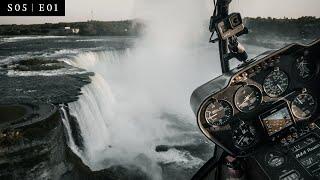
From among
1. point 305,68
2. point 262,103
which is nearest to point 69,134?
point 262,103

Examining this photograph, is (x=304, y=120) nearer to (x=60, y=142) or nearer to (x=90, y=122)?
(x=60, y=142)

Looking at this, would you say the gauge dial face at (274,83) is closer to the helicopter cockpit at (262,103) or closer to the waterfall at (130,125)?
the helicopter cockpit at (262,103)

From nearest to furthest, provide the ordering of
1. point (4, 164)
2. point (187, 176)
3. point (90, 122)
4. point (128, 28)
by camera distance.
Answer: point (4, 164) < point (187, 176) < point (90, 122) < point (128, 28)

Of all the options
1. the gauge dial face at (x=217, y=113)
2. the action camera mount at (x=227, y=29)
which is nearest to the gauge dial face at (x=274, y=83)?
the action camera mount at (x=227, y=29)

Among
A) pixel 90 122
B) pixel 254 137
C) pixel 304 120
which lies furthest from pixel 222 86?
pixel 90 122

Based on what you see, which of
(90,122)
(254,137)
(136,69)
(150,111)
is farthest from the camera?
(136,69)

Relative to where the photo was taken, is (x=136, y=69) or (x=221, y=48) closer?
(x=221, y=48)

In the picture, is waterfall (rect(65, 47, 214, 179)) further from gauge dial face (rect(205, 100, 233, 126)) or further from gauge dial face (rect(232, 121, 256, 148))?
gauge dial face (rect(205, 100, 233, 126))

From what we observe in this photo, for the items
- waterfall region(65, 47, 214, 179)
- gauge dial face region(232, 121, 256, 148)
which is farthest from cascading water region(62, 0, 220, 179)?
gauge dial face region(232, 121, 256, 148)
